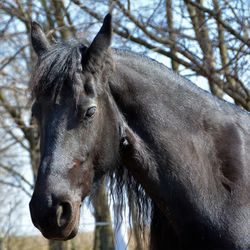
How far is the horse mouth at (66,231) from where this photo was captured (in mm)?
4129

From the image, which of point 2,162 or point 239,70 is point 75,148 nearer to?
point 239,70

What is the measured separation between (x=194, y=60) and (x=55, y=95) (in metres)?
6.27

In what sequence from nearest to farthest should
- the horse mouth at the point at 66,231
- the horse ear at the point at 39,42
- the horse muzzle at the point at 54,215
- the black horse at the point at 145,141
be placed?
the horse muzzle at the point at 54,215, the horse mouth at the point at 66,231, the black horse at the point at 145,141, the horse ear at the point at 39,42

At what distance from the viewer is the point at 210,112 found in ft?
15.8

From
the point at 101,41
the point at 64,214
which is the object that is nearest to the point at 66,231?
the point at 64,214

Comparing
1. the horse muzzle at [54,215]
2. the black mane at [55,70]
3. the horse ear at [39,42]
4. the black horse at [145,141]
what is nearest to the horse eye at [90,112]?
the black horse at [145,141]

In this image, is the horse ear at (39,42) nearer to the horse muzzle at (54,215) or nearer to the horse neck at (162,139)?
the horse neck at (162,139)

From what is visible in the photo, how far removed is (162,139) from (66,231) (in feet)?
2.98

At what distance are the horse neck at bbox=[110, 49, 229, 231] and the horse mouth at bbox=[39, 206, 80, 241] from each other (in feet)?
2.01

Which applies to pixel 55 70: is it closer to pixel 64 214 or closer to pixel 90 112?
pixel 90 112

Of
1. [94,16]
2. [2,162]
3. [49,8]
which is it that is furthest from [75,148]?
[2,162]

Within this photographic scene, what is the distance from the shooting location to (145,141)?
4.60 metres

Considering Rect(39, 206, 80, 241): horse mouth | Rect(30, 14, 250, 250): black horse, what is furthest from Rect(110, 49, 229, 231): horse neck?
Rect(39, 206, 80, 241): horse mouth

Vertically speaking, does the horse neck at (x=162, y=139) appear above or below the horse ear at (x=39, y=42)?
below
